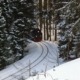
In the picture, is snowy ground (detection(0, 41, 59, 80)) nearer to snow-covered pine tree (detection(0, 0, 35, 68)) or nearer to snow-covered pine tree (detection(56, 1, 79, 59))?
snow-covered pine tree (detection(0, 0, 35, 68))

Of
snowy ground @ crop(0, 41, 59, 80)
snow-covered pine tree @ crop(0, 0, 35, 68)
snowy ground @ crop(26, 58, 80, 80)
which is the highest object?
Answer: snowy ground @ crop(26, 58, 80, 80)

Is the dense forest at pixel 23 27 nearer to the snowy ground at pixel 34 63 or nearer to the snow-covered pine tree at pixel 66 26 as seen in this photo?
the snow-covered pine tree at pixel 66 26

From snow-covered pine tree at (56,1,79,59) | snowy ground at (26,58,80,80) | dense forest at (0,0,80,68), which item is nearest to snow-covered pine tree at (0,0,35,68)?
dense forest at (0,0,80,68)

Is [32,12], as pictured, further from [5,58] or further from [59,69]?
[59,69]

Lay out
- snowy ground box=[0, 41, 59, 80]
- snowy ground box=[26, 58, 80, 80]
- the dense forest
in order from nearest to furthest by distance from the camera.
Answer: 1. snowy ground box=[26, 58, 80, 80]
2. snowy ground box=[0, 41, 59, 80]
3. the dense forest

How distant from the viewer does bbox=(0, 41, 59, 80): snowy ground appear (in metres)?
21.9

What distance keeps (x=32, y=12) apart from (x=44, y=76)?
22811mm

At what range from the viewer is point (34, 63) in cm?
2498

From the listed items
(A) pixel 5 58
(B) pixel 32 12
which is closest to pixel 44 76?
(A) pixel 5 58

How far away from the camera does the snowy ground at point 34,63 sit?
2185 centimetres

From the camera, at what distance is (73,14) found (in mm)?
22500

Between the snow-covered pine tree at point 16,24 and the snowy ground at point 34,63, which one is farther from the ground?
the snow-covered pine tree at point 16,24

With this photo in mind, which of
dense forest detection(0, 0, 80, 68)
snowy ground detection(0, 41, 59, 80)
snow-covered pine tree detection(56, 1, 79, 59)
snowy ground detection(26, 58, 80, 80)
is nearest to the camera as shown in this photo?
snowy ground detection(26, 58, 80, 80)

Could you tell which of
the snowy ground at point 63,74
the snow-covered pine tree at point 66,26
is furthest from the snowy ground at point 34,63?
the snowy ground at point 63,74
